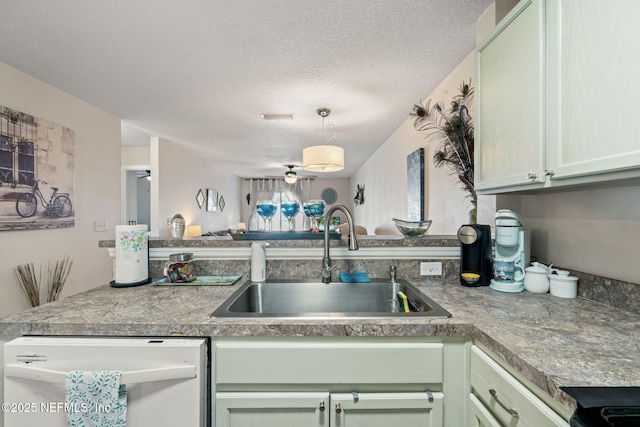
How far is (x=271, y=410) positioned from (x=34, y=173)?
296cm

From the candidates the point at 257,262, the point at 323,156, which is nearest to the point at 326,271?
the point at 257,262

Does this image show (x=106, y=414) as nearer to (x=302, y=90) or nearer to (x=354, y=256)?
(x=354, y=256)

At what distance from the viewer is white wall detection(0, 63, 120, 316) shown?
2334 millimetres

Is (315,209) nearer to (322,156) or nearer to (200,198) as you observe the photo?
(322,156)

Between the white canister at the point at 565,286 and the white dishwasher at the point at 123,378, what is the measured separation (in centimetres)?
137

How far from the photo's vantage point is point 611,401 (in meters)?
0.51

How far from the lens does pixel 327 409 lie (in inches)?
35.3

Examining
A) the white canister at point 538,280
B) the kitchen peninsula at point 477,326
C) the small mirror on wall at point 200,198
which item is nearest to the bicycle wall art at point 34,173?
→ the kitchen peninsula at point 477,326

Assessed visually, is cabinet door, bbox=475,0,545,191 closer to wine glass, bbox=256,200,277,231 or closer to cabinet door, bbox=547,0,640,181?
cabinet door, bbox=547,0,640,181

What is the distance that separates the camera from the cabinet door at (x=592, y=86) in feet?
2.43

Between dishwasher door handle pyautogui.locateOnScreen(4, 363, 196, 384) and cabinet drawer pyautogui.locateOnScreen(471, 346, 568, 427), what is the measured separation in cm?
86

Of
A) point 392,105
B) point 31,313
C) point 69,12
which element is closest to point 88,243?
point 69,12

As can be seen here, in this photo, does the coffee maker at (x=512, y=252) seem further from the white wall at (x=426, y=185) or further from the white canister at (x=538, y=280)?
the white wall at (x=426, y=185)

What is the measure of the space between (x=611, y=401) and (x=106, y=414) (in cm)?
119
